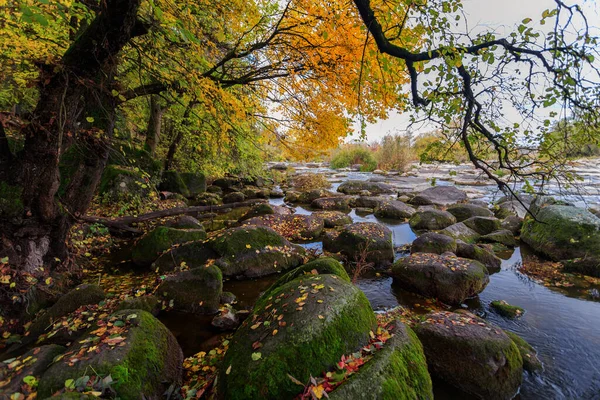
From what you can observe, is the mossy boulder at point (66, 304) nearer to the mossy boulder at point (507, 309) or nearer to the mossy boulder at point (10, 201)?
the mossy boulder at point (10, 201)

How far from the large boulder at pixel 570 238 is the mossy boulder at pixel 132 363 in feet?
31.6

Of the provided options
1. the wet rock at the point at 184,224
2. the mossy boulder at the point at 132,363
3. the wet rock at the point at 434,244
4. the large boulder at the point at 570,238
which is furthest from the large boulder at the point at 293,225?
the large boulder at the point at 570,238

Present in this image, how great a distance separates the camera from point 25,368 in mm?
3072

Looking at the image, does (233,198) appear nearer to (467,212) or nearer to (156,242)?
(156,242)

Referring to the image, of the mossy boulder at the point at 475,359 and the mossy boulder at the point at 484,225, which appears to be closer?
the mossy boulder at the point at 475,359

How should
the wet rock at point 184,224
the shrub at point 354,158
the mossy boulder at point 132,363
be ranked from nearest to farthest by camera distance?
the mossy boulder at point 132,363, the wet rock at point 184,224, the shrub at point 354,158

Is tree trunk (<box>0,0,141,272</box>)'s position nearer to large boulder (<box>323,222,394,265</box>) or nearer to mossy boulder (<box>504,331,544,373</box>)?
large boulder (<box>323,222,394,265</box>)

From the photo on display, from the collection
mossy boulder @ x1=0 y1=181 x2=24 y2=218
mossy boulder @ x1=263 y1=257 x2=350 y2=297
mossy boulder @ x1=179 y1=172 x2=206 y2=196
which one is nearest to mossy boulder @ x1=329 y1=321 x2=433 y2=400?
mossy boulder @ x1=263 y1=257 x2=350 y2=297

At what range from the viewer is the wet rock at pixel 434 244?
8141 mm

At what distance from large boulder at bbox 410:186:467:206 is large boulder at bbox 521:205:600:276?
7.24 m

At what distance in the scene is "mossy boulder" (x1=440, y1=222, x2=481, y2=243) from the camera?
9.94m

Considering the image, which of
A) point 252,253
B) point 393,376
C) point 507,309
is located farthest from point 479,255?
point 393,376

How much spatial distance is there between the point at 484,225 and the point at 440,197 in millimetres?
6564

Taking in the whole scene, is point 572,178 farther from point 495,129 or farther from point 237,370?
point 237,370
